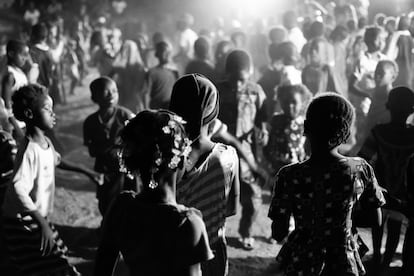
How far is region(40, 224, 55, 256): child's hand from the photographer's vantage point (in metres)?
3.58

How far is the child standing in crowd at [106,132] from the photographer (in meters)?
4.91

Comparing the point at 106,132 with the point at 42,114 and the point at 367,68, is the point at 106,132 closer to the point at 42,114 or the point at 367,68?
the point at 42,114

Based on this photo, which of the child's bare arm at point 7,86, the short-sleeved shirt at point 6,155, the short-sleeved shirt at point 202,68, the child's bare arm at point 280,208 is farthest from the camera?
the short-sleeved shirt at point 202,68

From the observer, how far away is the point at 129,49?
8.26m

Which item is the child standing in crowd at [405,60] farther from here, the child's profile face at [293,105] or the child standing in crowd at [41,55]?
the child standing in crowd at [41,55]

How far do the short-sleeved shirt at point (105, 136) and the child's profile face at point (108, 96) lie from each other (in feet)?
0.31

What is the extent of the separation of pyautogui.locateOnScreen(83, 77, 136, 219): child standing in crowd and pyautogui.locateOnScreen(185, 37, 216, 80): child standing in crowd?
2.59 metres

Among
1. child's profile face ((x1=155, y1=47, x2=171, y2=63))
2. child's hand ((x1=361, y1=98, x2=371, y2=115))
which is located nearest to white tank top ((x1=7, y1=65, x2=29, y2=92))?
child's profile face ((x1=155, y1=47, x2=171, y2=63))

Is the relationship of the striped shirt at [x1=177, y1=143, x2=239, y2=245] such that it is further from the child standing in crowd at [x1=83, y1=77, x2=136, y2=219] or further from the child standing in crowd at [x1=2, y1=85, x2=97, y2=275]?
the child standing in crowd at [x1=83, y1=77, x2=136, y2=219]

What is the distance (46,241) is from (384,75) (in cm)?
450

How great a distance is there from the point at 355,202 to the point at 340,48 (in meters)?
6.47

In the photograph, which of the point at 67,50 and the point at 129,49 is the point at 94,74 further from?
the point at 129,49

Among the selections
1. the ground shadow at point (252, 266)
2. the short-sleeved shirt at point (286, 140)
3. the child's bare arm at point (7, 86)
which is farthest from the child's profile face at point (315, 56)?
the child's bare arm at point (7, 86)

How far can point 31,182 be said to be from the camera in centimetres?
Answer: 366
